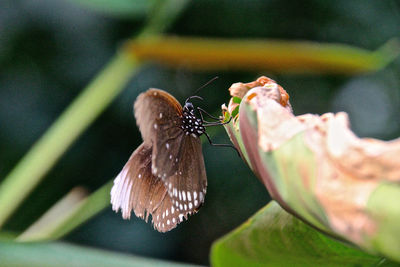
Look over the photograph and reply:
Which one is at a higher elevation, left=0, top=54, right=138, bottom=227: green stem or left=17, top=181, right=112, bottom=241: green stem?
left=0, top=54, right=138, bottom=227: green stem

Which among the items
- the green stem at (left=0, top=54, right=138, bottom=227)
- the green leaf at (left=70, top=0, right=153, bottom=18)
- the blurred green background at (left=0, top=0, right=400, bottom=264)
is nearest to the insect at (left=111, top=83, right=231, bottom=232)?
the green stem at (left=0, top=54, right=138, bottom=227)

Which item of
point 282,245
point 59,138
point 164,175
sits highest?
point 59,138

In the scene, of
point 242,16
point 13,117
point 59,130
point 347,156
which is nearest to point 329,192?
point 347,156

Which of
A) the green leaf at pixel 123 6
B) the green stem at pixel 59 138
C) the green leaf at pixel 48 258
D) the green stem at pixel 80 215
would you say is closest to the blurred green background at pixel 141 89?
the green leaf at pixel 123 6

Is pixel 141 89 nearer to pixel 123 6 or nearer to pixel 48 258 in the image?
pixel 123 6

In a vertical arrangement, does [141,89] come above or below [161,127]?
above

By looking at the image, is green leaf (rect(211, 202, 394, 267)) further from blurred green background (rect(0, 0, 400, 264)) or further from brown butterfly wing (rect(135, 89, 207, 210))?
blurred green background (rect(0, 0, 400, 264))

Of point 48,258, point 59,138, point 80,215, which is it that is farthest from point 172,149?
point 59,138

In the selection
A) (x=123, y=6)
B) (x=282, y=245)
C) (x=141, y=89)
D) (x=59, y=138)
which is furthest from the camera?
(x=141, y=89)

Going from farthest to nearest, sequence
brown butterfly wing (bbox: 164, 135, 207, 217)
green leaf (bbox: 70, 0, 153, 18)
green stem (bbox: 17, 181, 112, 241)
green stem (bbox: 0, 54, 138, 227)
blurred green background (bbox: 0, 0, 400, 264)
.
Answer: blurred green background (bbox: 0, 0, 400, 264) < green leaf (bbox: 70, 0, 153, 18) < green stem (bbox: 0, 54, 138, 227) < green stem (bbox: 17, 181, 112, 241) < brown butterfly wing (bbox: 164, 135, 207, 217)
